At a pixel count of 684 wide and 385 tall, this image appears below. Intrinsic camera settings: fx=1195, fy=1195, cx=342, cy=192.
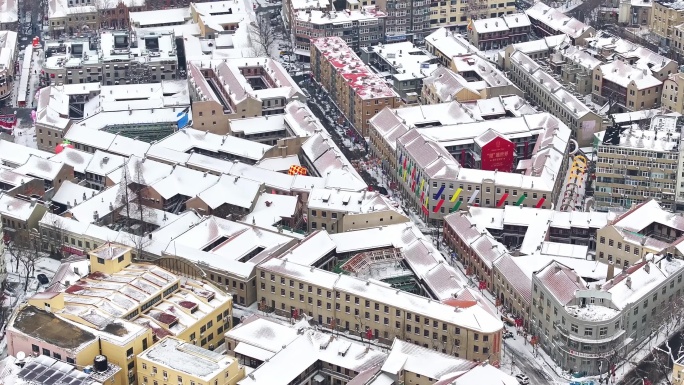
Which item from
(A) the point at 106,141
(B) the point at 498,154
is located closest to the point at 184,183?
(A) the point at 106,141

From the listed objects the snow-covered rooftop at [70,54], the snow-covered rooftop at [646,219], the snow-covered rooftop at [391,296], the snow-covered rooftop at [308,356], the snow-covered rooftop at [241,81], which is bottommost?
the snow-covered rooftop at [308,356]

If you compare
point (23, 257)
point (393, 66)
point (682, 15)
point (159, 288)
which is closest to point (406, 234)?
point (159, 288)

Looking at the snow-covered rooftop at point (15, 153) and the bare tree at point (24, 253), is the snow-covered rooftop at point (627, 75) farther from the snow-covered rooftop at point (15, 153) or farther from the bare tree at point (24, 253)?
the bare tree at point (24, 253)

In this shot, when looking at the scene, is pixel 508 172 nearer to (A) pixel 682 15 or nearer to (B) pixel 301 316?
(B) pixel 301 316

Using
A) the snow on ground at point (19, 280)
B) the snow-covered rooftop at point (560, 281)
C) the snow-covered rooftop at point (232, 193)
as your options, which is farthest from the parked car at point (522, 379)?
the snow on ground at point (19, 280)

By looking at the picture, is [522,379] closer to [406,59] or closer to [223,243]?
[223,243]

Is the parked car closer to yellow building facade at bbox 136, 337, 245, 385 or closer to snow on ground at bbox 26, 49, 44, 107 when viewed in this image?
yellow building facade at bbox 136, 337, 245, 385

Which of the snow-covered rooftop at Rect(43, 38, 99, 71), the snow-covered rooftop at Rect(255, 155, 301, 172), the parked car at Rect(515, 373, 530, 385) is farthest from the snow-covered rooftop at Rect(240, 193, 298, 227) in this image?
the snow-covered rooftop at Rect(43, 38, 99, 71)
